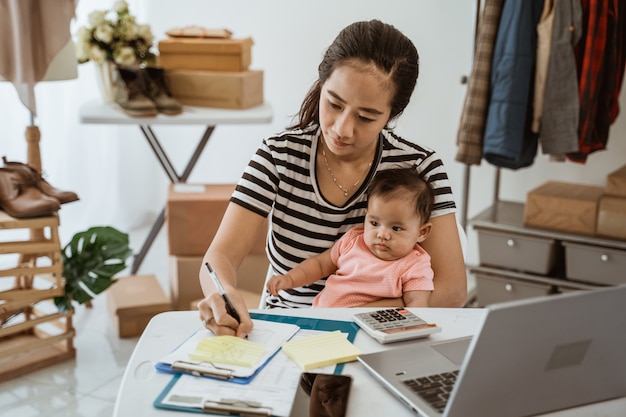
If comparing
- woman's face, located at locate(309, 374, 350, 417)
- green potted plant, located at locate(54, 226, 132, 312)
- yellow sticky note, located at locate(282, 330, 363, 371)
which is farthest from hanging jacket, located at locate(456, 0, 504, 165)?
woman's face, located at locate(309, 374, 350, 417)

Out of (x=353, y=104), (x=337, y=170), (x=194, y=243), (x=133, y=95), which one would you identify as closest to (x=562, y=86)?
(x=337, y=170)

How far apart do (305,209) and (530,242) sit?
1.56m

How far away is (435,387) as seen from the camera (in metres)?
1.14

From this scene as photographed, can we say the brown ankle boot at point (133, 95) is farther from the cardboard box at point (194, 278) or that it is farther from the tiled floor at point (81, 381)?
the tiled floor at point (81, 381)

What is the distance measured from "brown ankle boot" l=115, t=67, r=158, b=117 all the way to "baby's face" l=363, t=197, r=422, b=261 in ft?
5.05

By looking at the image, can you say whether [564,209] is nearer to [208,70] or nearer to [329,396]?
[208,70]

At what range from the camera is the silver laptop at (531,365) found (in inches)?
36.8

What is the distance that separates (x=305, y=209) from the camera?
1.76m

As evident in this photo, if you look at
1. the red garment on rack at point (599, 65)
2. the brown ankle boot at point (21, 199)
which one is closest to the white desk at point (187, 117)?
the brown ankle boot at point (21, 199)

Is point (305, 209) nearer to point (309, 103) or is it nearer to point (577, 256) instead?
point (309, 103)

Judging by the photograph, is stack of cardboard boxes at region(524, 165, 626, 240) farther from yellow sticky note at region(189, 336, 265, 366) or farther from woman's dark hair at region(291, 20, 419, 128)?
yellow sticky note at region(189, 336, 265, 366)

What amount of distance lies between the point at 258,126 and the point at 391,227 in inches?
104

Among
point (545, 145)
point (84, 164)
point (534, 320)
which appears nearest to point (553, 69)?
point (545, 145)

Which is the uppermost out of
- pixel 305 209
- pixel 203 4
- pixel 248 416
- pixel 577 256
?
pixel 203 4
